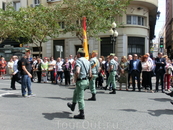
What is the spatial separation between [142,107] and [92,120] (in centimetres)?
227

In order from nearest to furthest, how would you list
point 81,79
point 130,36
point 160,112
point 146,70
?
1. point 81,79
2. point 160,112
3. point 146,70
4. point 130,36

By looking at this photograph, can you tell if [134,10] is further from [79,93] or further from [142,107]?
[79,93]

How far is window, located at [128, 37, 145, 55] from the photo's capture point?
2430 centimetres

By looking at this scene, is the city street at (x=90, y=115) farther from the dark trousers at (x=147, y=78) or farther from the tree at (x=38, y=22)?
the tree at (x=38, y=22)

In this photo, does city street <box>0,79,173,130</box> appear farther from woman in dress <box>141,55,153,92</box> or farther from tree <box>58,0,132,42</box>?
tree <box>58,0,132,42</box>

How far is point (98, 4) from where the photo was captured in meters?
16.2

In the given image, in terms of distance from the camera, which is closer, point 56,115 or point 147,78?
point 56,115

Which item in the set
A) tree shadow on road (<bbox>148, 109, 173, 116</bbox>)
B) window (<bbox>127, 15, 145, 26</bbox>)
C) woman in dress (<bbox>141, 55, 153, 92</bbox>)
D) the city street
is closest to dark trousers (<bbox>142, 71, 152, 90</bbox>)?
woman in dress (<bbox>141, 55, 153, 92</bbox>)

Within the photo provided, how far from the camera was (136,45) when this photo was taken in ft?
80.8

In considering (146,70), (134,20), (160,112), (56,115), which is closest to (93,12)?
(146,70)

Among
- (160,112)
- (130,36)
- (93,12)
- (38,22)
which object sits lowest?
(160,112)

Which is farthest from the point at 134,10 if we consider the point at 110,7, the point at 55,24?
the point at 55,24

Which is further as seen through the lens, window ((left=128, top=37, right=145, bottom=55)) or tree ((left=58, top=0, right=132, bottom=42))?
window ((left=128, top=37, right=145, bottom=55))

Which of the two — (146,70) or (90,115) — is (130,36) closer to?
(146,70)
